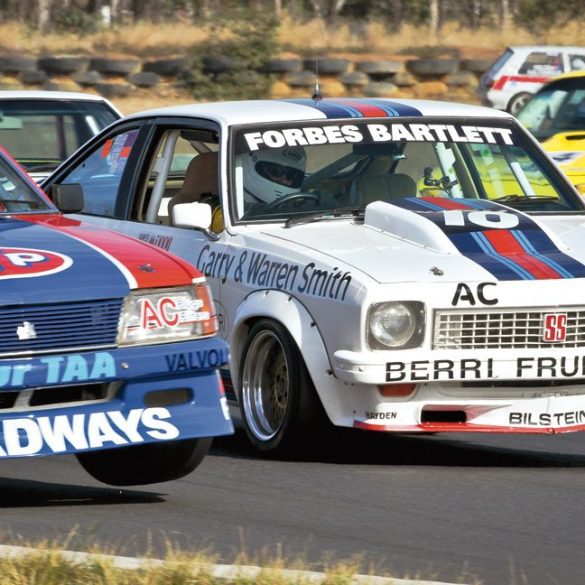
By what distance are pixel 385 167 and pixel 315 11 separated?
43.2 meters

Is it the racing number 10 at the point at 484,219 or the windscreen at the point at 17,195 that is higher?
the windscreen at the point at 17,195

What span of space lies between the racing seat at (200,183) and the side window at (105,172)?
1.21ft

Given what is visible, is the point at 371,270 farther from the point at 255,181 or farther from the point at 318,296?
the point at 255,181

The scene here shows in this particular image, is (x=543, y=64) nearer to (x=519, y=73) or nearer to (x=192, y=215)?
(x=519, y=73)

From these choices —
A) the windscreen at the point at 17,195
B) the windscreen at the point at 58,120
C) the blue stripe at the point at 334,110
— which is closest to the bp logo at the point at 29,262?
the windscreen at the point at 17,195

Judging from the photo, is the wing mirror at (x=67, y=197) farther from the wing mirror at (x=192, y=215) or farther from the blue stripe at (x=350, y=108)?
the blue stripe at (x=350, y=108)

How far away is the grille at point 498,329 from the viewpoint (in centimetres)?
698

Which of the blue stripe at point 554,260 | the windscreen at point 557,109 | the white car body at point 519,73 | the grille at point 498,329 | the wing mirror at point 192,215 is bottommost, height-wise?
the white car body at point 519,73

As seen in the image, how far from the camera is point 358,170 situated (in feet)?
27.6

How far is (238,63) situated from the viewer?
3734 centimetres

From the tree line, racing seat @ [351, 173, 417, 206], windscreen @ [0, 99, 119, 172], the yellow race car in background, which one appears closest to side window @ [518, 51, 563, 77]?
the yellow race car in background

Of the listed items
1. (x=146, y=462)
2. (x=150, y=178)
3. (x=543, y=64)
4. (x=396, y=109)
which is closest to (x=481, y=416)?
(x=146, y=462)

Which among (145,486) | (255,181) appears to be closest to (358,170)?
(255,181)

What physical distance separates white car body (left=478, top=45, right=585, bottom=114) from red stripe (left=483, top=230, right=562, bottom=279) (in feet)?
76.8
